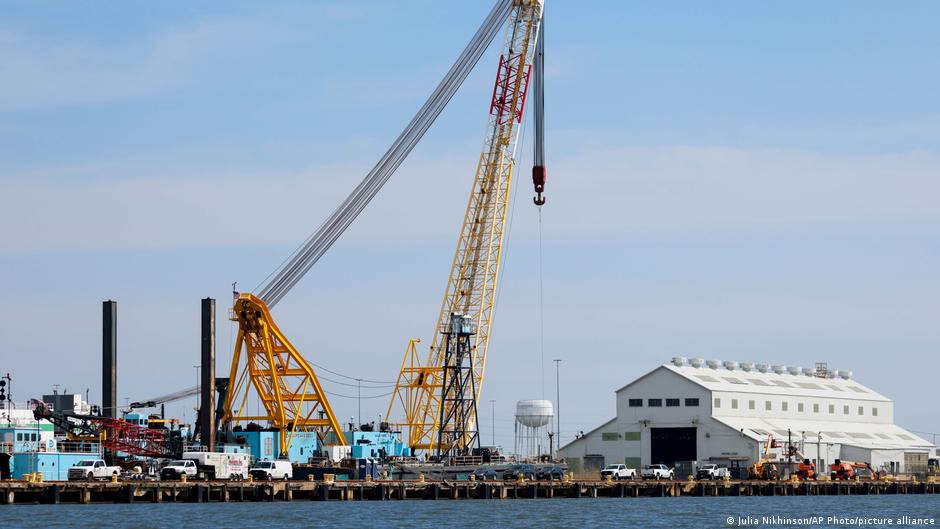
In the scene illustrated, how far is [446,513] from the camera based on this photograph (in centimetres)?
9706

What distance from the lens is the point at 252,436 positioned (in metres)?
139

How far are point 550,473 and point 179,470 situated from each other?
30786 millimetres

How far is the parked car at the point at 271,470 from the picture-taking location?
114m

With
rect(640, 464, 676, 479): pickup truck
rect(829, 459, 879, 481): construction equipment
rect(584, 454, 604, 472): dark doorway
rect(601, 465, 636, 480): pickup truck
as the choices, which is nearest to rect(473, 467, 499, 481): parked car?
rect(601, 465, 636, 480): pickup truck

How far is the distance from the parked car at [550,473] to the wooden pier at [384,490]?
5.09m

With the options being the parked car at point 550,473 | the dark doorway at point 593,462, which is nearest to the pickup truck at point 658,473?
the parked car at point 550,473

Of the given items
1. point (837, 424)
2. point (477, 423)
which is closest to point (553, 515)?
point (477, 423)

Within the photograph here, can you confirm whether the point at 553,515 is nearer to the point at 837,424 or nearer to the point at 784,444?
the point at 784,444

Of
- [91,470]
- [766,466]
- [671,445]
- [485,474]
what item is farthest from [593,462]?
[91,470]

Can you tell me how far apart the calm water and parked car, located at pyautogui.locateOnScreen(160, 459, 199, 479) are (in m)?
4.28

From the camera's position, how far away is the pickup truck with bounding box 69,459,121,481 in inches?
4112

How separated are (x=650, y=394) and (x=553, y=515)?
58.9 meters

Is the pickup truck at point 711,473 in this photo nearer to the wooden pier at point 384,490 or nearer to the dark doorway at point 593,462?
the wooden pier at point 384,490

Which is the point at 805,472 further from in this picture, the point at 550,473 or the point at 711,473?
the point at 550,473
